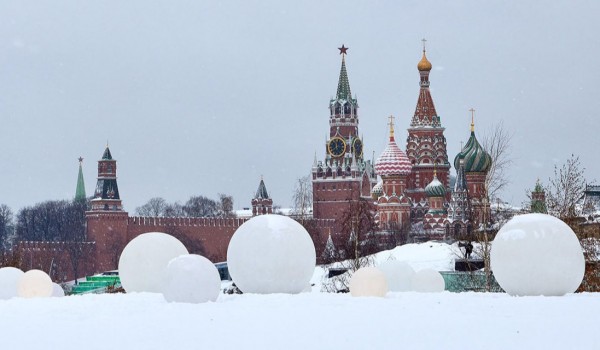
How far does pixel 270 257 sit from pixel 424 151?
85.6 meters

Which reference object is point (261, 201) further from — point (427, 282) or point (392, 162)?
point (427, 282)

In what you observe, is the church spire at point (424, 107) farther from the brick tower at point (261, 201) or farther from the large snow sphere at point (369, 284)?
the large snow sphere at point (369, 284)

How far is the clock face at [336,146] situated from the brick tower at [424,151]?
1277 centimetres

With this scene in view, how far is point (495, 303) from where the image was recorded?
1731 centimetres

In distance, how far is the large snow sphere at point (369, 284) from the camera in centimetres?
1886

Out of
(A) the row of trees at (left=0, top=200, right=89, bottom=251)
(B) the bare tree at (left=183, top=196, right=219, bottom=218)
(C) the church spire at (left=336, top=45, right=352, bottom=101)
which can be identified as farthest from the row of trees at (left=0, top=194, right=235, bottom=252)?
(C) the church spire at (left=336, top=45, right=352, bottom=101)

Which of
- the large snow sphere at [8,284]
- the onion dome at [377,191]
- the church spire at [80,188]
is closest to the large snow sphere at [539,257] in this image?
the large snow sphere at [8,284]

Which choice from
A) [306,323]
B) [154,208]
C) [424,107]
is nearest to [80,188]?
[154,208]

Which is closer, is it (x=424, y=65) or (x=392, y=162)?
(x=392, y=162)

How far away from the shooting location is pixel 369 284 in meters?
18.9

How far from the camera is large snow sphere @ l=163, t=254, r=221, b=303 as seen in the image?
17484 millimetres

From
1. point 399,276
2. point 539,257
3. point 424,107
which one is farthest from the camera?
point 424,107

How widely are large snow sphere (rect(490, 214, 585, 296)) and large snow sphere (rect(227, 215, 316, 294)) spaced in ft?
10.9

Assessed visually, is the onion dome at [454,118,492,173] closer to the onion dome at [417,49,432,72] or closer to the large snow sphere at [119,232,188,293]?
the onion dome at [417,49,432,72]
